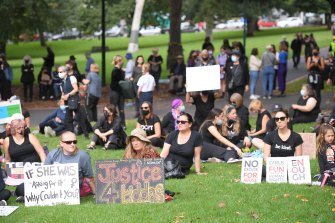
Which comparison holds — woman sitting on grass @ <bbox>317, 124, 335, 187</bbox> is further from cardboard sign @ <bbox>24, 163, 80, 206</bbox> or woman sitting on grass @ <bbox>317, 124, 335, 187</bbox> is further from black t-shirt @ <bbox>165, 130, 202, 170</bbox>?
cardboard sign @ <bbox>24, 163, 80, 206</bbox>

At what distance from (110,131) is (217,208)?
7264 mm

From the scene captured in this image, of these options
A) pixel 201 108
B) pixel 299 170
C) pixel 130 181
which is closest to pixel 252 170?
pixel 299 170

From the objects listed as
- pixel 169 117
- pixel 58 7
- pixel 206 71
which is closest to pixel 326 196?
pixel 169 117

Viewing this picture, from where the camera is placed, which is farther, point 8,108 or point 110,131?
point 8,108

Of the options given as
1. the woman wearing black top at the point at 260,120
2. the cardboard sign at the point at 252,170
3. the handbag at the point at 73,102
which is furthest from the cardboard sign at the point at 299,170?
the handbag at the point at 73,102

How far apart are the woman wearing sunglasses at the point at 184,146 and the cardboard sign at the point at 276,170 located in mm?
1487

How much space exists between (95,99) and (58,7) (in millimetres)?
13042

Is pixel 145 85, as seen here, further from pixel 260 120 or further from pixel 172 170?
pixel 172 170

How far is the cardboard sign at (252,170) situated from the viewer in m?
13.0

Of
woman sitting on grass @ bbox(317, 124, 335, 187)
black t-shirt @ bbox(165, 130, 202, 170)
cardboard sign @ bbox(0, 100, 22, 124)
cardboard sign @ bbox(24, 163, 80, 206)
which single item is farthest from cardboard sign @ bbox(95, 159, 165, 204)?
cardboard sign @ bbox(0, 100, 22, 124)

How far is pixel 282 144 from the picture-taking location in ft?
44.9

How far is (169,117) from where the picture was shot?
1802cm

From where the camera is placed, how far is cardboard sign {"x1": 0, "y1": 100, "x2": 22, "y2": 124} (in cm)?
1841

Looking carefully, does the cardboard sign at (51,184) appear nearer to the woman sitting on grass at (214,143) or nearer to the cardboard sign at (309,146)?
the woman sitting on grass at (214,143)
